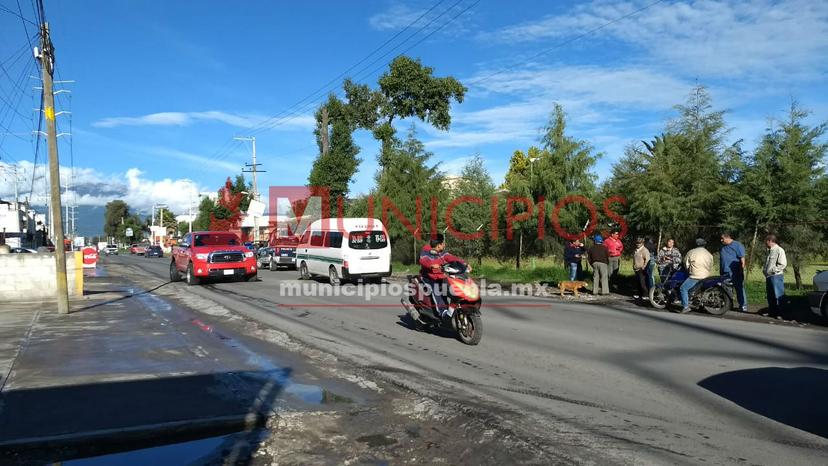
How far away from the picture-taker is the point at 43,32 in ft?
46.5

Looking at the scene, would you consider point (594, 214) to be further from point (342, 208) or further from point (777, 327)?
point (342, 208)

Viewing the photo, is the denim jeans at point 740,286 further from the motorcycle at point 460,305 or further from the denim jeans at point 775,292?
the motorcycle at point 460,305

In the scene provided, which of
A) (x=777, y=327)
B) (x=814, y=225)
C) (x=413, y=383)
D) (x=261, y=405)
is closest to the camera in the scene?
(x=261, y=405)

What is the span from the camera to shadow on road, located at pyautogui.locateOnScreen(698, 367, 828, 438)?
18.9 feet

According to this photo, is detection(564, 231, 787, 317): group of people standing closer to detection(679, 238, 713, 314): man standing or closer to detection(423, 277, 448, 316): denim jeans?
detection(679, 238, 713, 314): man standing

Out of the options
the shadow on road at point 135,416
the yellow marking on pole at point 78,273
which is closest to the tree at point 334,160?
the yellow marking on pole at point 78,273

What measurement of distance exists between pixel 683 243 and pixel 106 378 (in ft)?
49.6

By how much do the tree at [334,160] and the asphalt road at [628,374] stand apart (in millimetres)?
21109

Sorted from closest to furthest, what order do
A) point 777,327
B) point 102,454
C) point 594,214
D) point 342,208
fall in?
point 102,454
point 777,327
point 594,214
point 342,208

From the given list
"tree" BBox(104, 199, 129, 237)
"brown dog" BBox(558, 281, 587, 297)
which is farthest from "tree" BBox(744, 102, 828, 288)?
"tree" BBox(104, 199, 129, 237)

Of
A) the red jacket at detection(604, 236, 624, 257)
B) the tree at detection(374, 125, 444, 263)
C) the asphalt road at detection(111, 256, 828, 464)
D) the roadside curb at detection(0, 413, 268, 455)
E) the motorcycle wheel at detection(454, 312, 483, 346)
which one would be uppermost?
the tree at detection(374, 125, 444, 263)

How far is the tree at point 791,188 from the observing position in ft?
46.6

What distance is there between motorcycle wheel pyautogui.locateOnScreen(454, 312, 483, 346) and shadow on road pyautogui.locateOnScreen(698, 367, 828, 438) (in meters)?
3.36

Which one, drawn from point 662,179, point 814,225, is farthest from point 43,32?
point 814,225
